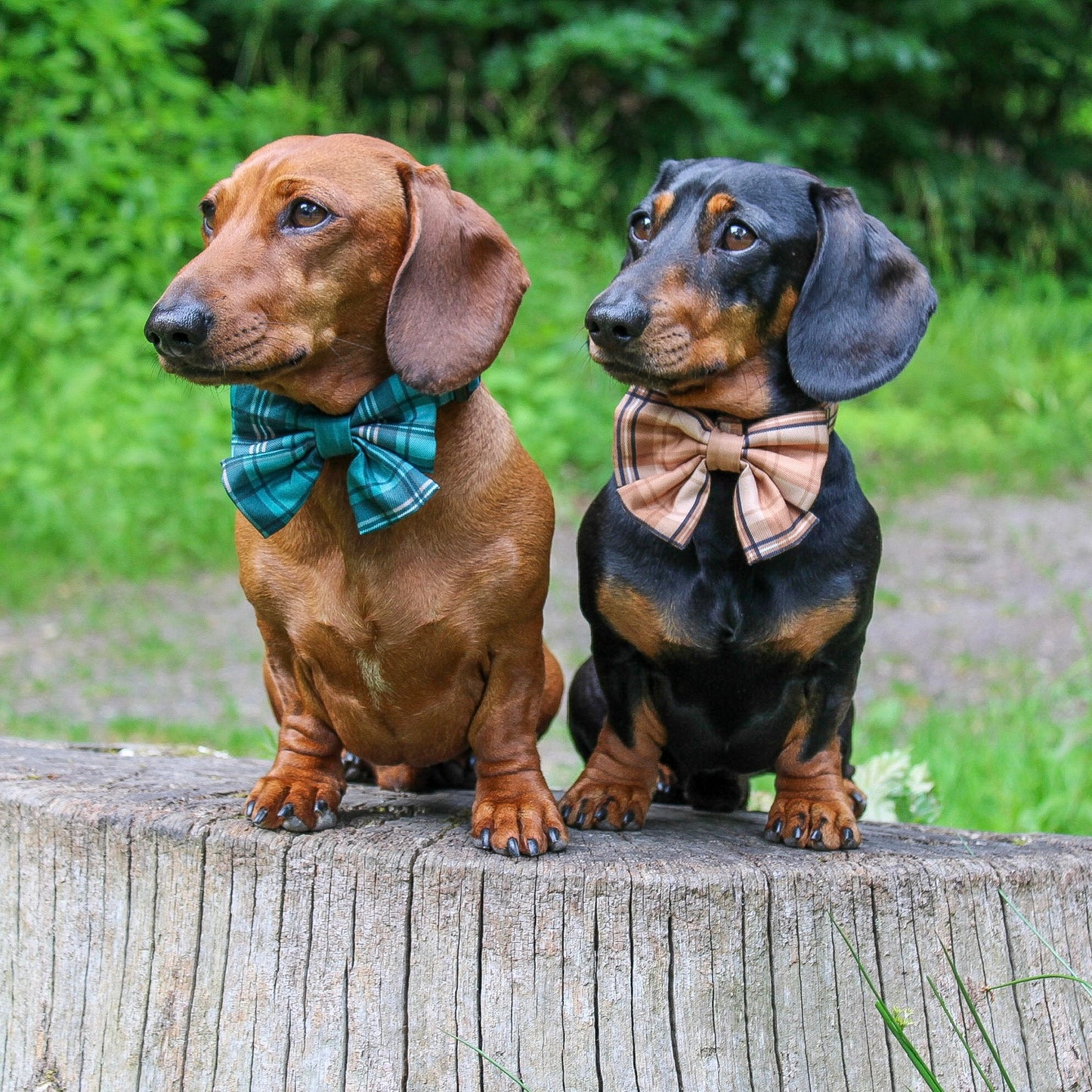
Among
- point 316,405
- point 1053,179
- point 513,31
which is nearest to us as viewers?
point 316,405

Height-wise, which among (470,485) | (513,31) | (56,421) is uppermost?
(513,31)

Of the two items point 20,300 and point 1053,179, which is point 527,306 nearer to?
point 20,300

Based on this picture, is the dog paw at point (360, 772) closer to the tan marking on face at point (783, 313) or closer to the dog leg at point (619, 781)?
the dog leg at point (619, 781)

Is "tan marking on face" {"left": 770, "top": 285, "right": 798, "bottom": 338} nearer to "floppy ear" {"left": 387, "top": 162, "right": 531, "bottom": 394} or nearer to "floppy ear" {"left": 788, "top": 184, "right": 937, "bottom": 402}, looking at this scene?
"floppy ear" {"left": 788, "top": 184, "right": 937, "bottom": 402}

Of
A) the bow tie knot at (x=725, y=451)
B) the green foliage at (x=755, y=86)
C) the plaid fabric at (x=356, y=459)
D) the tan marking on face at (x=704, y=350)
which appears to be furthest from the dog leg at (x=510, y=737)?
the green foliage at (x=755, y=86)

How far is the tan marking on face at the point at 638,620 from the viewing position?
2.71 metres

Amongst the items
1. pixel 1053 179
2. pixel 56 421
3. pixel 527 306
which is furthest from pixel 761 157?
pixel 56 421

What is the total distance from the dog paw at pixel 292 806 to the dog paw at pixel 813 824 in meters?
0.89

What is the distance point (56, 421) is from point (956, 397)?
574cm

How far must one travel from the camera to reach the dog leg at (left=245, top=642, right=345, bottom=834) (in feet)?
8.62

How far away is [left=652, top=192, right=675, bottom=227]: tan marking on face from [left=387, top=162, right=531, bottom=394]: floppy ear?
32 centimetres

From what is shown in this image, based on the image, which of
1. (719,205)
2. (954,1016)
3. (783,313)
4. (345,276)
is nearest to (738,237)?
(719,205)

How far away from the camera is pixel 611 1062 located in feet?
8.02

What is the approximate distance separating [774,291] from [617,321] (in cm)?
41
